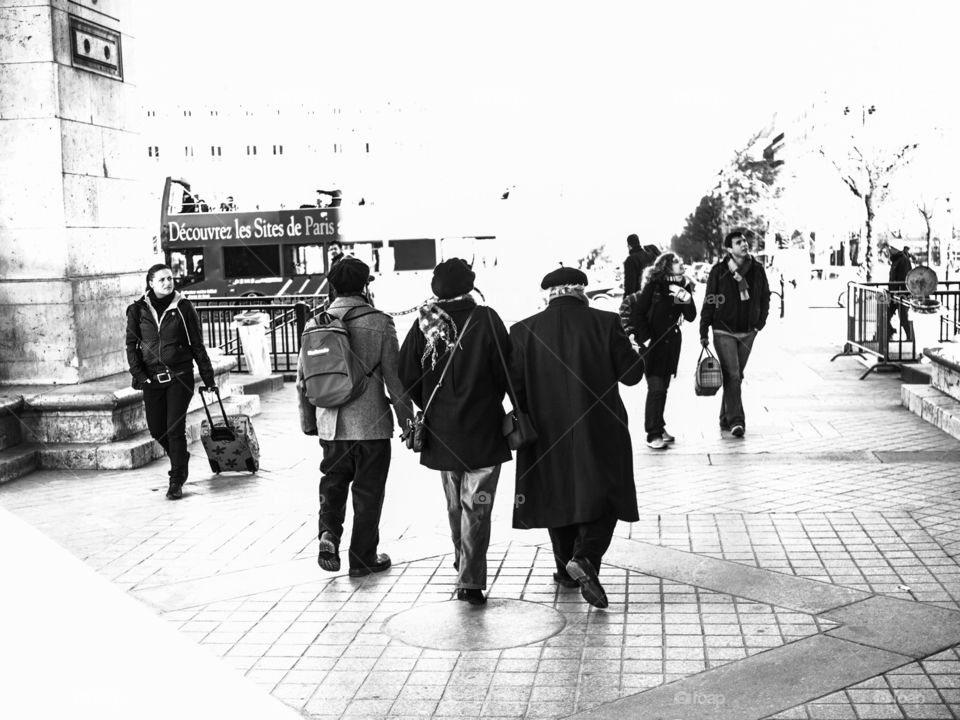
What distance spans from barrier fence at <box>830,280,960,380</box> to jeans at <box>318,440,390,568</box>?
31.1 feet

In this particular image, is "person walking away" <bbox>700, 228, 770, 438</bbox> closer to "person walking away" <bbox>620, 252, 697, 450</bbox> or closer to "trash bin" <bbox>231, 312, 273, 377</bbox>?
"person walking away" <bbox>620, 252, 697, 450</bbox>

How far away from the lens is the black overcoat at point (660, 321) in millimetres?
9859

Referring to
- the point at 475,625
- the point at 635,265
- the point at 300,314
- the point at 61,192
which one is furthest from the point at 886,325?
the point at 475,625

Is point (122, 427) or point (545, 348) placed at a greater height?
point (545, 348)

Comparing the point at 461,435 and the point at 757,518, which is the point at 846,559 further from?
the point at 461,435

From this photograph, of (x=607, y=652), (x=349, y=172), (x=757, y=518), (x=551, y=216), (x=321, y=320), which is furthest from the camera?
(x=349, y=172)

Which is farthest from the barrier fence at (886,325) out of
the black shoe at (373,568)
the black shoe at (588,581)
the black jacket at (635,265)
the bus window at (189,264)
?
the bus window at (189,264)

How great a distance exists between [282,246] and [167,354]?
2429 centimetres

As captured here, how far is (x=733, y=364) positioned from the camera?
10.3 meters

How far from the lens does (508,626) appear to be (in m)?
5.44

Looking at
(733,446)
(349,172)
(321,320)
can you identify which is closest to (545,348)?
(321,320)

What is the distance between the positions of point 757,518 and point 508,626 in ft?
8.05

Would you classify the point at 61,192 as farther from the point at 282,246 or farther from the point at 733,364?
the point at 282,246

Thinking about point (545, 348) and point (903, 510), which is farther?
point (903, 510)
